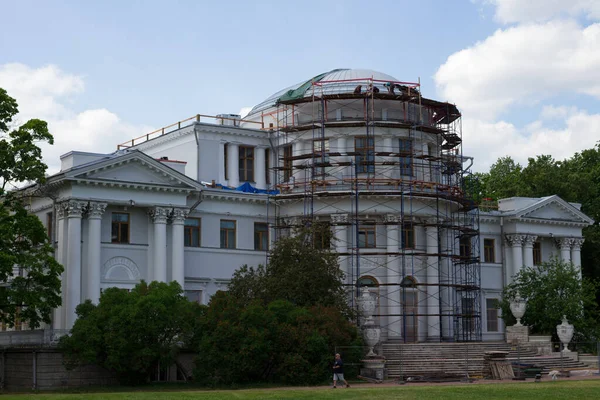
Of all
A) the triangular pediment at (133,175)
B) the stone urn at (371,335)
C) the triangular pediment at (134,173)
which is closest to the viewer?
the stone urn at (371,335)

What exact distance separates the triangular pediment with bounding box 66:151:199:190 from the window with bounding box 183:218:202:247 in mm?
2597

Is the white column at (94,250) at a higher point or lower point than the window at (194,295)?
higher

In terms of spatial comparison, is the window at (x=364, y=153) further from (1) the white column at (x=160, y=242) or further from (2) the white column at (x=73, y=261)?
(2) the white column at (x=73, y=261)

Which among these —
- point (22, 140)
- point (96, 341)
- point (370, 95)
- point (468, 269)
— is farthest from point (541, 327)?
point (22, 140)

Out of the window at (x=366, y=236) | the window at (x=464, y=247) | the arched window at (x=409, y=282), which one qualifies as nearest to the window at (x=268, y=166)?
the window at (x=366, y=236)

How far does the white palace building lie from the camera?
4869cm

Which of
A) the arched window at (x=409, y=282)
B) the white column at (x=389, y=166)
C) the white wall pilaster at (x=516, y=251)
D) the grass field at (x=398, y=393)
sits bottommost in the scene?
the grass field at (x=398, y=393)

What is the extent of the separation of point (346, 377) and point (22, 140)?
17.4 metres

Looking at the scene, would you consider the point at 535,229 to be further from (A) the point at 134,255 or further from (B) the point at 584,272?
(A) the point at 134,255

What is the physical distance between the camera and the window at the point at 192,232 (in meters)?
52.7

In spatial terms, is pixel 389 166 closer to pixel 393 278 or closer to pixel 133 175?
pixel 393 278

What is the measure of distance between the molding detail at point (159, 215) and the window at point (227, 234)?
15.4 feet

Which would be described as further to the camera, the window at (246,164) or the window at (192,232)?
the window at (246,164)

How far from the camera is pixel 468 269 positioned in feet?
193
